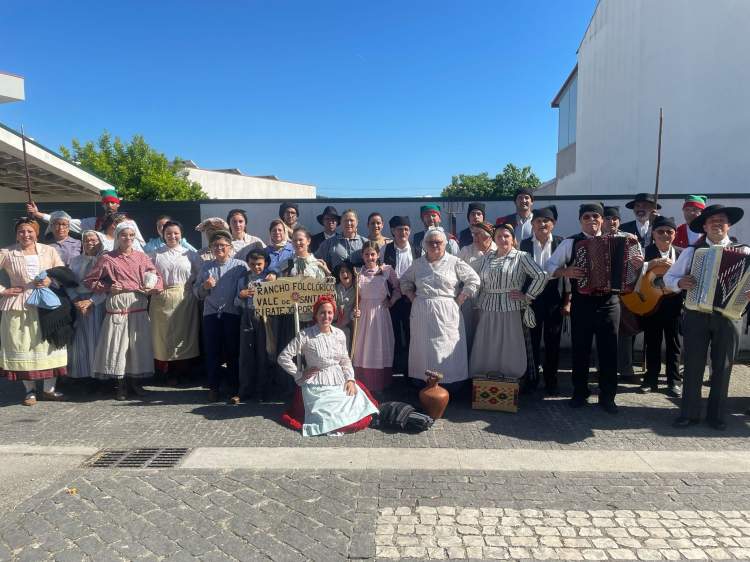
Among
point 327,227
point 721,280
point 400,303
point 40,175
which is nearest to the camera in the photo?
point 721,280

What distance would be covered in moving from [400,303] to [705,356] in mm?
3277

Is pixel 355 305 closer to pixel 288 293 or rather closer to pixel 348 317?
pixel 348 317

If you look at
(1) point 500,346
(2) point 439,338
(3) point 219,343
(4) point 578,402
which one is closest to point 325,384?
(2) point 439,338

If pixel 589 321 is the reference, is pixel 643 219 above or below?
above

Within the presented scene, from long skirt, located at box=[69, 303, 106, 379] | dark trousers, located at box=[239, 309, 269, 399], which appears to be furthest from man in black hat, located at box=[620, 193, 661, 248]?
long skirt, located at box=[69, 303, 106, 379]

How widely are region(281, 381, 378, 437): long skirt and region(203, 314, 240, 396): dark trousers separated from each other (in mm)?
1150

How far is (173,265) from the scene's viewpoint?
237 inches

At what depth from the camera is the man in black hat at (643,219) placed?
255 inches

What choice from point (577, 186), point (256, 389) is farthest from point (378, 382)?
point (577, 186)

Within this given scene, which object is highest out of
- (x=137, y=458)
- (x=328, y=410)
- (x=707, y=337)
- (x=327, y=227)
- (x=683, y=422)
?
(x=327, y=227)

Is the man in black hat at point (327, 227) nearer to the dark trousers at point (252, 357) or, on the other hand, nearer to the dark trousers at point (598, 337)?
the dark trousers at point (252, 357)

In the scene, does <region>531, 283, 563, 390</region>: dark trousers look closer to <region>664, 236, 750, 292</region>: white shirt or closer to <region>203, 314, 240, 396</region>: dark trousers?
<region>664, 236, 750, 292</region>: white shirt

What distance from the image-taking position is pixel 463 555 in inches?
112

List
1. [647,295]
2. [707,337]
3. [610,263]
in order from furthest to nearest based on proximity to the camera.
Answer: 1. [647,295]
2. [610,263]
3. [707,337]
